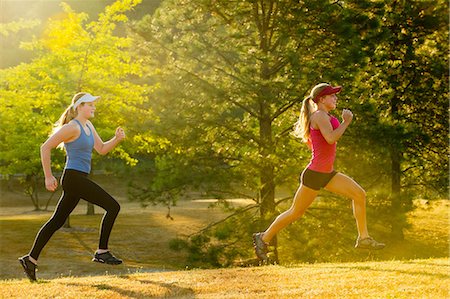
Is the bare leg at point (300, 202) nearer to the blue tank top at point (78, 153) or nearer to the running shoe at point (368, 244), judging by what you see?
the running shoe at point (368, 244)

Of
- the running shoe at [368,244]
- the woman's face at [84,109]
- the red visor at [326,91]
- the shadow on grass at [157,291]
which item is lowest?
the shadow on grass at [157,291]

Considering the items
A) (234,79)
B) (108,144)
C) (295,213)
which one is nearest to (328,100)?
(295,213)

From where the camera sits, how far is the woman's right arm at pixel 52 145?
6449 millimetres

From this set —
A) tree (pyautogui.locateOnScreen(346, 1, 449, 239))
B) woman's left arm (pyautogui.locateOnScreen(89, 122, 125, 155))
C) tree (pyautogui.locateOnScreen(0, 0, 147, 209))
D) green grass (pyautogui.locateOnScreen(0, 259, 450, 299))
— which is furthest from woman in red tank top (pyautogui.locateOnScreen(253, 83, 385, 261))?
tree (pyautogui.locateOnScreen(0, 0, 147, 209))

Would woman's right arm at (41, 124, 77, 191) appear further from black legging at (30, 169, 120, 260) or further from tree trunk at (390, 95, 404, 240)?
tree trunk at (390, 95, 404, 240)

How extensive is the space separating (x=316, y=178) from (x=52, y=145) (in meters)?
2.77

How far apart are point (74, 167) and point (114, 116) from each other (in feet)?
50.1

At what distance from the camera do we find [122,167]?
18.0 metres

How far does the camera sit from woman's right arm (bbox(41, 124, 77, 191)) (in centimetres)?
645

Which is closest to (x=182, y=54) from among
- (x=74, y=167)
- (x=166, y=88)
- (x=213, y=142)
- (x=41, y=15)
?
(x=166, y=88)

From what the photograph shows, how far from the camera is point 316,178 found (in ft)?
22.1

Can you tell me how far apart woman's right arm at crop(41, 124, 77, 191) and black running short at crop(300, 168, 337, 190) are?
248cm

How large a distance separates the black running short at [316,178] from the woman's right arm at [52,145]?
97.7 inches

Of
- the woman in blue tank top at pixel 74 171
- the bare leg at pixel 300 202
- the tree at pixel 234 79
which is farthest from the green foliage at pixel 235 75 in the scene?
the woman in blue tank top at pixel 74 171
